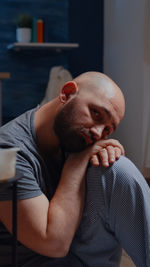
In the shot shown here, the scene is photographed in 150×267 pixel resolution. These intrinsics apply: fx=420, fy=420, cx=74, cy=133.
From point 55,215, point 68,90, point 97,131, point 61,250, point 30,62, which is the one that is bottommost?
point 61,250

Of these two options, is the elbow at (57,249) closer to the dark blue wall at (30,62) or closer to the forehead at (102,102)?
the forehead at (102,102)

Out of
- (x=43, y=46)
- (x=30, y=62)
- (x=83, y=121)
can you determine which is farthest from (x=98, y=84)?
(x=30, y=62)

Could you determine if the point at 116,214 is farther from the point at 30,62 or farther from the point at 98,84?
the point at 30,62

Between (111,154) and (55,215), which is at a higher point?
(111,154)

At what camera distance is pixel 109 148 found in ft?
4.30

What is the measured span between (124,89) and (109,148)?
293 cm

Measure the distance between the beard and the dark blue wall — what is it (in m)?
3.46

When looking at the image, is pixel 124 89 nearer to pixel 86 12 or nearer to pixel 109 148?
pixel 86 12

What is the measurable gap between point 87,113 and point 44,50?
363 cm

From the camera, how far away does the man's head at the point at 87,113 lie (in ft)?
4.22

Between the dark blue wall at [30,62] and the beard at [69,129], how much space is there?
136 inches

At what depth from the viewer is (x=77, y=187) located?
1276 mm

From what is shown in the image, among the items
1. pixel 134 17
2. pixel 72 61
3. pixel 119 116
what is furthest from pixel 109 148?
pixel 72 61

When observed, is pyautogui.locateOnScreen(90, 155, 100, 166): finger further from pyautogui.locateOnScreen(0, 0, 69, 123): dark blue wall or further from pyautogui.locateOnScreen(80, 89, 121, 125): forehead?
pyautogui.locateOnScreen(0, 0, 69, 123): dark blue wall
